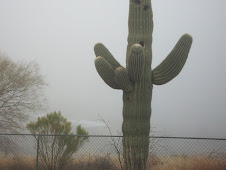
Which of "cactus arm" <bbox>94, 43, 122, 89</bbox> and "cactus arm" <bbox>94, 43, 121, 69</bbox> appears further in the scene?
"cactus arm" <bbox>94, 43, 121, 69</bbox>

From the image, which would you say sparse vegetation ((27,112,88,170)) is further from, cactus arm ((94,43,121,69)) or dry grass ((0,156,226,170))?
cactus arm ((94,43,121,69))

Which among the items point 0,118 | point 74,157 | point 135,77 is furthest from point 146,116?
point 0,118

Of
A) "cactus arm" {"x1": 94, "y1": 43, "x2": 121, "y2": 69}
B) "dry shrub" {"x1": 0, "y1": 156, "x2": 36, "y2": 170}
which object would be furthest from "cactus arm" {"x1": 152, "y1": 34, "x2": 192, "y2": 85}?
"dry shrub" {"x1": 0, "y1": 156, "x2": 36, "y2": 170}

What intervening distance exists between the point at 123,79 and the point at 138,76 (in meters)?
0.29

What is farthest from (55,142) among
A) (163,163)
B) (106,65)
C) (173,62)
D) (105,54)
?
(173,62)

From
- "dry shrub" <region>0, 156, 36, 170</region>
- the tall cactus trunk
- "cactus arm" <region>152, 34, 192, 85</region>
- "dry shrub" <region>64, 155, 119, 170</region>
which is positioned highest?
"cactus arm" <region>152, 34, 192, 85</region>

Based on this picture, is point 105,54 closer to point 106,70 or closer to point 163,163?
point 106,70

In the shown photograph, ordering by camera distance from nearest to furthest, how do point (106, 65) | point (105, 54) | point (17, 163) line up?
point (106, 65), point (105, 54), point (17, 163)

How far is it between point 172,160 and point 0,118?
7381 mm

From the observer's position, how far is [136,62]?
502 cm

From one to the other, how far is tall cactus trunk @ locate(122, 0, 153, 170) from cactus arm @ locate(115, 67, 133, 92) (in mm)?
109

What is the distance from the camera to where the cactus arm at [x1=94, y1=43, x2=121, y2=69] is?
5.61 meters

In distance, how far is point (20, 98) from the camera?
38.7 ft

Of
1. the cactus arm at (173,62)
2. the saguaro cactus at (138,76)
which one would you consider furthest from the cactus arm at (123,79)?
the cactus arm at (173,62)
